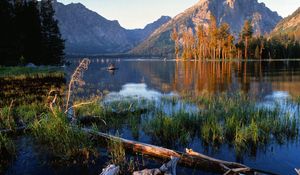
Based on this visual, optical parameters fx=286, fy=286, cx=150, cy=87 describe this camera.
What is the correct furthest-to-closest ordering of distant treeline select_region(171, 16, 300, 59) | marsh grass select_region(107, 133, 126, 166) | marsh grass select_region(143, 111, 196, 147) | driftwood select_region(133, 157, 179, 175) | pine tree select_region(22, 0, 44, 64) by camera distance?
1. distant treeline select_region(171, 16, 300, 59)
2. pine tree select_region(22, 0, 44, 64)
3. marsh grass select_region(143, 111, 196, 147)
4. marsh grass select_region(107, 133, 126, 166)
5. driftwood select_region(133, 157, 179, 175)

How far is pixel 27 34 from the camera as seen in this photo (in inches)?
2694

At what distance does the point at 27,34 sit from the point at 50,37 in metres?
12.0

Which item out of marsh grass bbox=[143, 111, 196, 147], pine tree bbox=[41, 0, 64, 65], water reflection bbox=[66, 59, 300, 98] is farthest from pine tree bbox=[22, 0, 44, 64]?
marsh grass bbox=[143, 111, 196, 147]

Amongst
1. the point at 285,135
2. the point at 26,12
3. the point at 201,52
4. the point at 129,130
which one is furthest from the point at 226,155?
the point at 201,52

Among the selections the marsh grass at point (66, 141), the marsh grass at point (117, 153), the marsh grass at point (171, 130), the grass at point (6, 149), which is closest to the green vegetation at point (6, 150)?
the grass at point (6, 149)

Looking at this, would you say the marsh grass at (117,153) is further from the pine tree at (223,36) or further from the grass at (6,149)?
the pine tree at (223,36)

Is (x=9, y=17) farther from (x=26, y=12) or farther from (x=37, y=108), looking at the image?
(x=37, y=108)

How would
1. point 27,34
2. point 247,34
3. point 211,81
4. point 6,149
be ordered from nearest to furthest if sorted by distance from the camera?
point 6,149 → point 211,81 → point 27,34 → point 247,34

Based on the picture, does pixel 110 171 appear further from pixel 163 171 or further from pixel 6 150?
pixel 6 150

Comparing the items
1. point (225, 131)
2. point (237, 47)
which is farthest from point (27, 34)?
point (237, 47)

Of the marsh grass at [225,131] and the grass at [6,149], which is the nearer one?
the grass at [6,149]

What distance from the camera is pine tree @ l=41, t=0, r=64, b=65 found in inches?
3020

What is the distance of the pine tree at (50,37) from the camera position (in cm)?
7672

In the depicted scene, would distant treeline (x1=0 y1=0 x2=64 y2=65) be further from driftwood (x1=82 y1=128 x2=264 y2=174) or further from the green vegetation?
driftwood (x1=82 y1=128 x2=264 y2=174)
